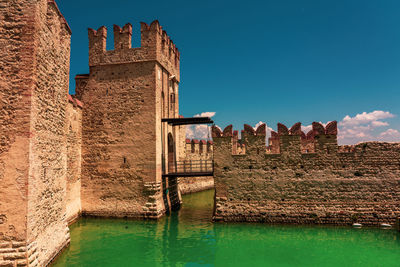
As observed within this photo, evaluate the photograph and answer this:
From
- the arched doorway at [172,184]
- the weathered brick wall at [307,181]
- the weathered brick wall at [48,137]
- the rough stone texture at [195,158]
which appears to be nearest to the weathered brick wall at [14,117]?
the weathered brick wall at [48,137]

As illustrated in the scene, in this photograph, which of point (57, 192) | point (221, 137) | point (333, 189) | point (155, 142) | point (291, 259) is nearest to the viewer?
point (291, 259)

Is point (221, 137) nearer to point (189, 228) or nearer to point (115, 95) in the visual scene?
point (189, 228)

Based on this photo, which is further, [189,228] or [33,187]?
[189,228]

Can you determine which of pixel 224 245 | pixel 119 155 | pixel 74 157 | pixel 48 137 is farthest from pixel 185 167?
pixel 48 137

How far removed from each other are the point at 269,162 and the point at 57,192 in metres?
8.33

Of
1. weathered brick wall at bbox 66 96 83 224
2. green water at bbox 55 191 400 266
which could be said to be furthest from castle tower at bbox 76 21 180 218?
green water at bbox 55 191 400 266

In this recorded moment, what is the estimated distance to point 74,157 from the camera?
537 inches

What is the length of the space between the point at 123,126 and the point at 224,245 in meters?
7.75

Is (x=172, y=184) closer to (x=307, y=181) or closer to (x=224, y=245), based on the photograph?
(x=224, y=245)

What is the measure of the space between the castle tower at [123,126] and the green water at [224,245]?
161 centimetres

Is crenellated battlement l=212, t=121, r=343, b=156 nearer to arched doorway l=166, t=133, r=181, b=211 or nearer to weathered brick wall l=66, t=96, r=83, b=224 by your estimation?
arched doorway l=166, t=133, r=181, b=211

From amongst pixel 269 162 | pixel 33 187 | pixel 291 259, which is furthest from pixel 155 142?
pixel 291 259

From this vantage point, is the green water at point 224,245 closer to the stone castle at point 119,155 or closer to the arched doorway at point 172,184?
the stone castle at point 119,155

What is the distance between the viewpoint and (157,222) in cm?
1303
